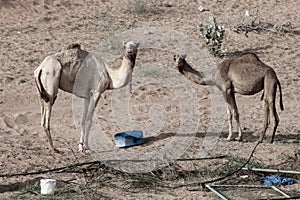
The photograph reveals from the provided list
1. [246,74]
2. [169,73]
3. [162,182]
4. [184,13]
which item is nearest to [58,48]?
[169,73]

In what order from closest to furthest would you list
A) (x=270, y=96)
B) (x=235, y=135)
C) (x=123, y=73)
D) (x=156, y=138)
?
(x=123, y=73)
(x=270, y=96)
(x=156, y=138)
(x=235, y=135)

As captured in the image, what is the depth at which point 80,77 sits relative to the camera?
32.2 ft

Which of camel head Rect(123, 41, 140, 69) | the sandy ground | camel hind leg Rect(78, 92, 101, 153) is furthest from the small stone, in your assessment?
camel hind leg Rect(78, 92, 101, 153)

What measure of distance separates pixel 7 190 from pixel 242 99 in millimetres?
5494

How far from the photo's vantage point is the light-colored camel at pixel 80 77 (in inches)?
377

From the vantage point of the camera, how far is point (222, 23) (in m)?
16.2

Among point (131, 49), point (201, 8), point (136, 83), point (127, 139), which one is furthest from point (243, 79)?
point (201, 8)

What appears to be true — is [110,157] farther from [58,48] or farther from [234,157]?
[58,48]

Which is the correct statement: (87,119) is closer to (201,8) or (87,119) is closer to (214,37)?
(214,37)

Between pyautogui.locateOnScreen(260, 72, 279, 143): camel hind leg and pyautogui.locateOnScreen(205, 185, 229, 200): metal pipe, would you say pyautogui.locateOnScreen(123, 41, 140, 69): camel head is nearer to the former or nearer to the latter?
pyautogui.locateOnScreen(260, 72, 279, 143): camel hind leg

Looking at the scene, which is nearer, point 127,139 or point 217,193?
point 217,193

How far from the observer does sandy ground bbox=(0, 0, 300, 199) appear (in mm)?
9617

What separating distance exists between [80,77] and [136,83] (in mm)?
3433

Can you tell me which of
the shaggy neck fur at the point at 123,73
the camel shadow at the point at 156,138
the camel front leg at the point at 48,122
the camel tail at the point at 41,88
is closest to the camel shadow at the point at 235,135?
the camel shadow at the point at 156,138
